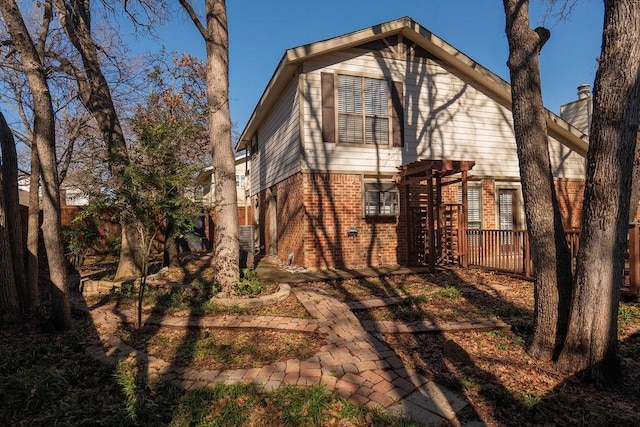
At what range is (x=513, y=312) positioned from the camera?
5410 millimetres

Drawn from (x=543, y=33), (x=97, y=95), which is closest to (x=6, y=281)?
(x=97, y=95)

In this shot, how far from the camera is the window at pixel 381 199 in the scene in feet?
31.2

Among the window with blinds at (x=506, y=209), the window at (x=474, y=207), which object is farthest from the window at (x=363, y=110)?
the window with blinds at (x=506, y=209)

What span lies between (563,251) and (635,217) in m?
11.9

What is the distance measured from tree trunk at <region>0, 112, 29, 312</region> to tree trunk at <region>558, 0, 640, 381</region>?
23.5 ft

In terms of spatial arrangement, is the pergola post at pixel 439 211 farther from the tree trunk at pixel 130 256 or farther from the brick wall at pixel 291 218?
the tree trunk at pixel 130 256

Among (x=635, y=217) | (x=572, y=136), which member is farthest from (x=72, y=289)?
(x=635, y=217)

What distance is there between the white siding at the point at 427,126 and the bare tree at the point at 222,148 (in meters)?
2.82

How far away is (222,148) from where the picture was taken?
20.9 feet

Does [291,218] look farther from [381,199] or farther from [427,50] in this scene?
[427,50]

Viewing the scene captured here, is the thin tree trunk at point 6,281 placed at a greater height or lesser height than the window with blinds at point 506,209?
lesser

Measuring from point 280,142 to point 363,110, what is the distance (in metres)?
2.88

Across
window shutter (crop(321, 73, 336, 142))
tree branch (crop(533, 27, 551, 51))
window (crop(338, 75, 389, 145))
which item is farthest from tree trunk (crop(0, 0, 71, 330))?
tree branch (crop(533, 27, 551, 51))

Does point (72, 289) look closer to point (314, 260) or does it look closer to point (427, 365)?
point (314, 260)
